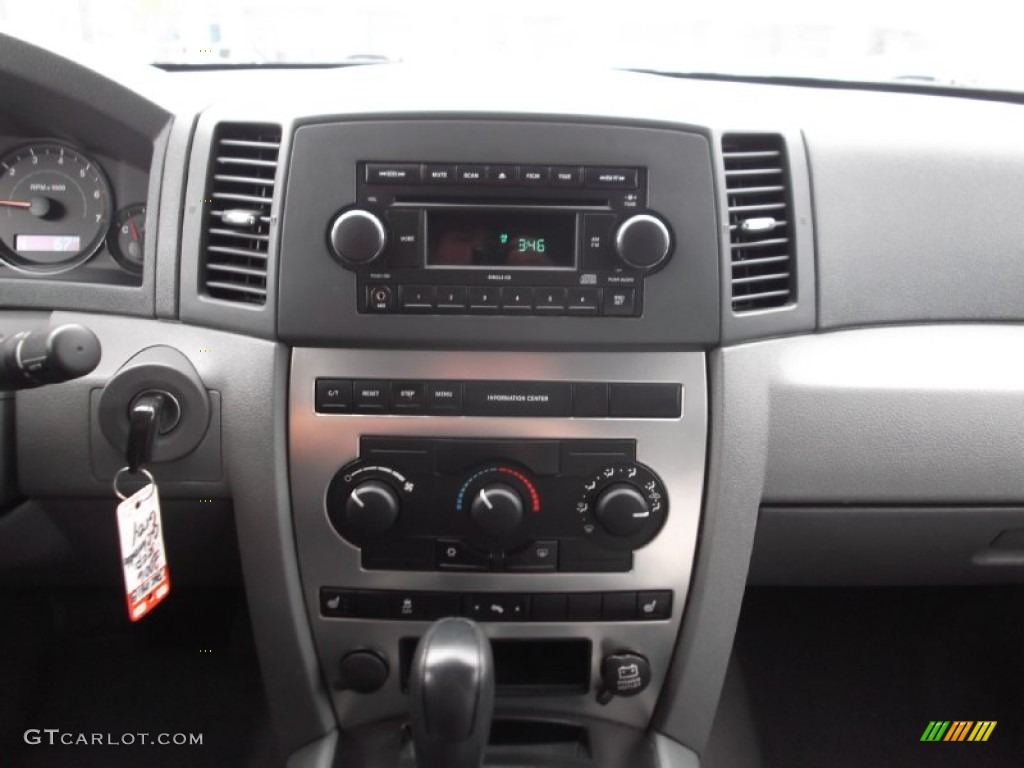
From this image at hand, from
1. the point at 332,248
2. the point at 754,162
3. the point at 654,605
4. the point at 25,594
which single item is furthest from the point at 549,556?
the point at 25,594

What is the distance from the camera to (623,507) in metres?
1.11

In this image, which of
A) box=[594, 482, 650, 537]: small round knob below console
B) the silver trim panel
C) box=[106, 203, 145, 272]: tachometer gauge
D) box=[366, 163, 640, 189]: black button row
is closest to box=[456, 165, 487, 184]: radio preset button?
box=[366, 163, 640, 189]: black button row

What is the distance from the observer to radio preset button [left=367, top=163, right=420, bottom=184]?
3.48ft

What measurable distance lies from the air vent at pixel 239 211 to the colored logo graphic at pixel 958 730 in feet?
5.26

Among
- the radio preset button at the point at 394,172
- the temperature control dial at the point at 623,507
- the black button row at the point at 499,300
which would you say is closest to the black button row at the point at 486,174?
the radio preset button at the point at 394,172

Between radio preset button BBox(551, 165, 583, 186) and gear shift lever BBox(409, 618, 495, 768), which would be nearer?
gear shift lever BBox(409, 618, 495, 768)

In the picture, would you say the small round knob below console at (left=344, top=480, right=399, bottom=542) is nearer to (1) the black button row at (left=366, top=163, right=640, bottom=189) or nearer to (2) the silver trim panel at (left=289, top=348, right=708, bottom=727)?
(2) the silver trim panel at (left=289, top=348, right=708, bottom=727)

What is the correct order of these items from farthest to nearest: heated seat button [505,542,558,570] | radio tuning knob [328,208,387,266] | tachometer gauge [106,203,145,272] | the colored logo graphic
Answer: the colored logo graphic → tachometer gauge [106,203,145,272] → heated seat button [505,542,558,570] → radio tuning knob [328,208,387,266]

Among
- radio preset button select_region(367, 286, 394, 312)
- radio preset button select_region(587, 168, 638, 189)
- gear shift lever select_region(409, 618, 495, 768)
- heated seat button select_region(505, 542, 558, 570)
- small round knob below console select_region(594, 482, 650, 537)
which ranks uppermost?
radio preset button select_region(587, 168, 638, 189)

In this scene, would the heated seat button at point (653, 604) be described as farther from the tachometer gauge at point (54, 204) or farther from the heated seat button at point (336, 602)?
the tachometer gauge at point (54, 204)

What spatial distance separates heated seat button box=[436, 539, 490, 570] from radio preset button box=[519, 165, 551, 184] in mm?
501

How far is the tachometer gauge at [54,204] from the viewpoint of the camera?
1.29 metres

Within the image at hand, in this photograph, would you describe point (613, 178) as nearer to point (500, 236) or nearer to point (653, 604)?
point (500, 236)

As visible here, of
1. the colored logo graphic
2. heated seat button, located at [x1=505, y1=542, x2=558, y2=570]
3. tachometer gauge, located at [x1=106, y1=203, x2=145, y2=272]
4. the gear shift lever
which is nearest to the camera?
the gear shift lever
